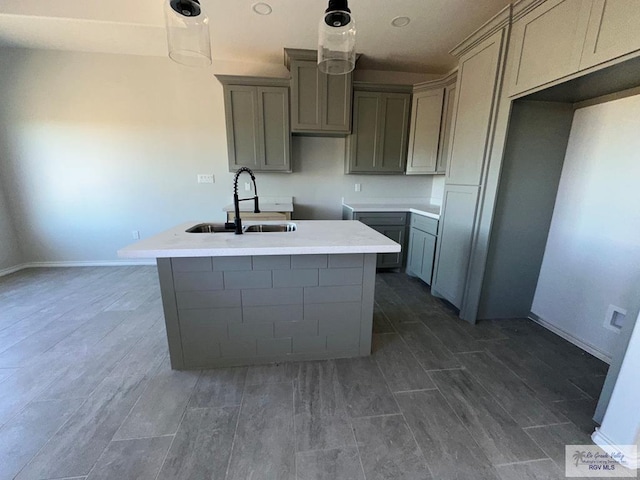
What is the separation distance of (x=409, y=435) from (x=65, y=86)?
4.83m

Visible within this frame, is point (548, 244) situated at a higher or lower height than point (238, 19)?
lower

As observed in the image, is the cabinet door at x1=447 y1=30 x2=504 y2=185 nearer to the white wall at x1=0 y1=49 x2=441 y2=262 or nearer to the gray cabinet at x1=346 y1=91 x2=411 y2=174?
the gray cabinet at x1=346 y1=91 x2=411 y2=174

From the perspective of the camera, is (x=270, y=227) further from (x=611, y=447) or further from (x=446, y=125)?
(x=446, y=125)

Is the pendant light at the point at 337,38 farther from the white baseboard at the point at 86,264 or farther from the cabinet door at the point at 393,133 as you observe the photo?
the white baseboard at the point at 86,264

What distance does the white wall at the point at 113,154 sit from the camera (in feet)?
10.0

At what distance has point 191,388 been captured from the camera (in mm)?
1549

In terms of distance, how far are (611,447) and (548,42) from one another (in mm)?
2198

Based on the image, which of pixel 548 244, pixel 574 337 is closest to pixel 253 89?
pixel 548 244

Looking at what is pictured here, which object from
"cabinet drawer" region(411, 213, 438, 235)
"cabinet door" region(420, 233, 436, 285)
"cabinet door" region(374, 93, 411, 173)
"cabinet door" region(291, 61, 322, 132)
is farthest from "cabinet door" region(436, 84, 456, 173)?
"cabinet door" region(291, 61, 322, 132)

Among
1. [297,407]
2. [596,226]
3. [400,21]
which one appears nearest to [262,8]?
[400,21]

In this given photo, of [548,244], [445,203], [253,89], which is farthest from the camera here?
[253,89]

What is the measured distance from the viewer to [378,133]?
129 inches

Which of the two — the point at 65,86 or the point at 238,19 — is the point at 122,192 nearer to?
the point at 65,86

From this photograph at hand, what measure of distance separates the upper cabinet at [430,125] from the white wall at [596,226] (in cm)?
122
